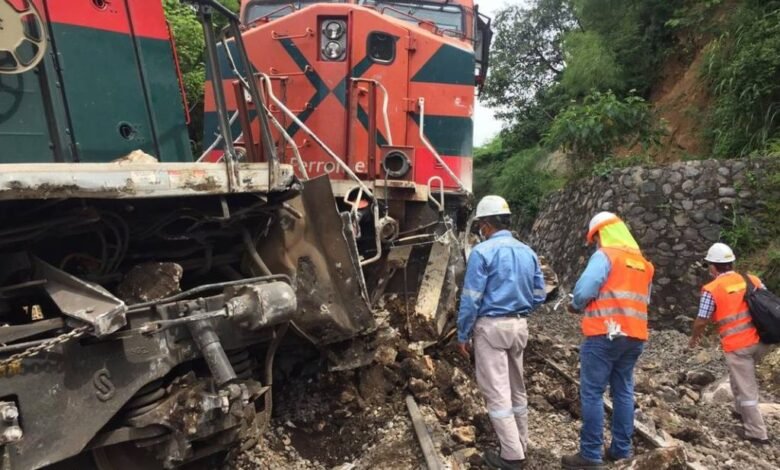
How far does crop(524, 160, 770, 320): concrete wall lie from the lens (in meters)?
9.27

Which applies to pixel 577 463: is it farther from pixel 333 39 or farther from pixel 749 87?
pixel 749 87

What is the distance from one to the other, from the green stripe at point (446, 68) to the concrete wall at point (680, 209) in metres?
5.72

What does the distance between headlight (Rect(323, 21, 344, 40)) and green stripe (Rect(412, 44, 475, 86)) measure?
73 cm

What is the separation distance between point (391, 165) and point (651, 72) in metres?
14.6

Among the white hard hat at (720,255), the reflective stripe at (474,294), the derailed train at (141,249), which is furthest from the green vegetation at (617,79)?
the derailed train at (141,249)

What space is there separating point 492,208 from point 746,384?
9.70 feet

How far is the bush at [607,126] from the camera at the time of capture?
12.3 metres

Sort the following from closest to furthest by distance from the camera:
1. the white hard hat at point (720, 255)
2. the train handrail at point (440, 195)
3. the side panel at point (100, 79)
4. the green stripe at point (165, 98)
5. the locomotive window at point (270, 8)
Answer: the side panel at point (100, 79) < the green stripe at point (165, 98) < the train handrail at point (440, 195) < the white hard hat at point (720, 255) < the locomotive window at point (270, 8)

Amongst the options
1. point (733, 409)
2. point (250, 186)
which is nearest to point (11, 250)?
point (250, 186)

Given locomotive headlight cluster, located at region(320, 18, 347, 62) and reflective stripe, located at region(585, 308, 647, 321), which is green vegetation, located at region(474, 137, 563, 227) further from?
reflective stripe, located at region(585, 308, 647, 321)

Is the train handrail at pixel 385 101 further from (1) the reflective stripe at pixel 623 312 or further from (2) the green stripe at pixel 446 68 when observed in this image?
(1) the reflective stripe at pixel 623 312

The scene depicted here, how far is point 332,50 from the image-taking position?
5262 mm

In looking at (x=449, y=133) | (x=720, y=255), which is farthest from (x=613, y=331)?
(x=449, y=133)

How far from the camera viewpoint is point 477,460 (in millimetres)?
4090
